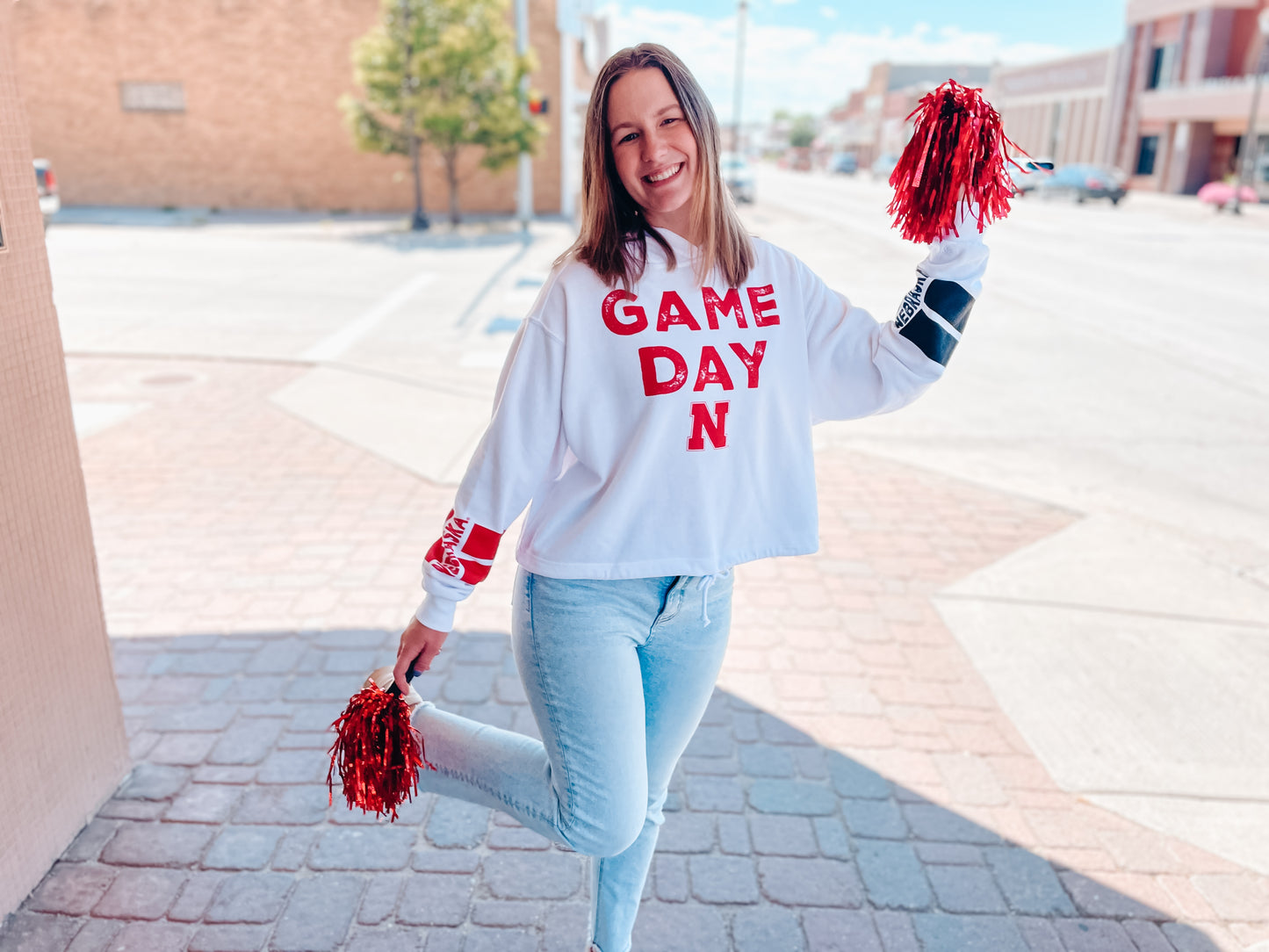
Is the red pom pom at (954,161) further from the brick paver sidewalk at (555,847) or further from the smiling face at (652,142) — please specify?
the brick paver sidewalk at (555,847)

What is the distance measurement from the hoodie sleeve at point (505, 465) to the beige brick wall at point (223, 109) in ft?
81.7

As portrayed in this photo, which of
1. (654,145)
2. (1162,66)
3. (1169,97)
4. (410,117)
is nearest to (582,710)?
(654,145)

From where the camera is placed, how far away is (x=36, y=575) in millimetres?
2564

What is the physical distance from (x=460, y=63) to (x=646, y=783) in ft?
72.1

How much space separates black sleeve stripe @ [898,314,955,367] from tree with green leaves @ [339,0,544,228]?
69.5 feet

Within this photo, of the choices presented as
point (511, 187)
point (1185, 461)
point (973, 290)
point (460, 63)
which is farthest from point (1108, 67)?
point (973, 290)

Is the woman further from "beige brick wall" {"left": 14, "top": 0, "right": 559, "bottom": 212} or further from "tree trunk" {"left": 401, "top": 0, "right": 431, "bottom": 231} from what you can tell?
"beige brick wall" {"left": 14, "top": 0, "right": 559, "bottom": 212}

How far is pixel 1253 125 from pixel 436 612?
44614 mm

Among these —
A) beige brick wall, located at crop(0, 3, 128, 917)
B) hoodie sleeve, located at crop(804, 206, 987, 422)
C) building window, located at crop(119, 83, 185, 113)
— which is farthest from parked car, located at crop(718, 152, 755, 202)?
hoodie sleeve, located at crop(804, 206, 987, 422)

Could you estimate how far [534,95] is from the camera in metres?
22.9

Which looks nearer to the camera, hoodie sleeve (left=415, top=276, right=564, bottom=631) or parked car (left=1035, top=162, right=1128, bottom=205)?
hoodie sleeve (left=415, top=276, right=564, bottom=631)

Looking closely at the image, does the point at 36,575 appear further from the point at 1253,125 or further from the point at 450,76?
the point at 1253,125

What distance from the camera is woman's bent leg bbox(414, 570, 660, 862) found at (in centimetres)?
191

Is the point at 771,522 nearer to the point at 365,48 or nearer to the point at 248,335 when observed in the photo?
the point at 248,335
